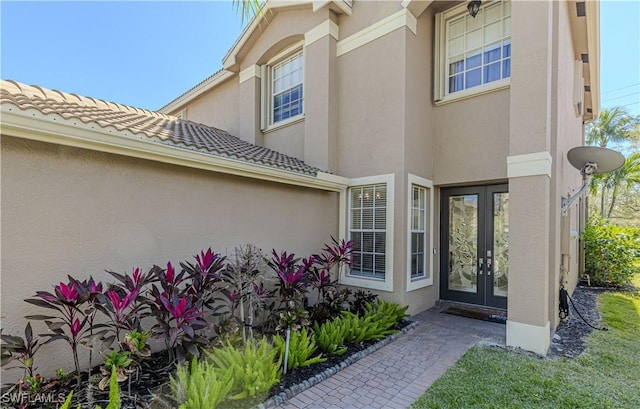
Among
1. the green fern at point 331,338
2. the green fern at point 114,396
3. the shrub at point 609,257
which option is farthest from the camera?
the shrub at point 609,257

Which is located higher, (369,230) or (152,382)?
(369,230)

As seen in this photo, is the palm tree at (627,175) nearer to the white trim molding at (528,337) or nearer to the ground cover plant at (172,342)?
the white trim molding at (528,337)

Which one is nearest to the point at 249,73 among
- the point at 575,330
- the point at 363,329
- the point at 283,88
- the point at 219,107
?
the point at 283,88

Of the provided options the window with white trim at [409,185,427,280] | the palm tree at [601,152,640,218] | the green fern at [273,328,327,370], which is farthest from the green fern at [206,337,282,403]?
the palm tree at [601,152,640,218]

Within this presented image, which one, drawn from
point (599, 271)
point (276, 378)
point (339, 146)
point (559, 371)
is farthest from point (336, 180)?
point (599, 271)

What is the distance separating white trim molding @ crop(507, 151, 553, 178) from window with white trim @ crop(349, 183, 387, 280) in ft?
9.47

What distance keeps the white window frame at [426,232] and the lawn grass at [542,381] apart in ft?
7.56

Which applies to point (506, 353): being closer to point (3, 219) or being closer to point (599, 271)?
point (3, 219)

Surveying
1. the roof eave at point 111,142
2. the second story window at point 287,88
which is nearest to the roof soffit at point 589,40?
the second story window at point 287,88

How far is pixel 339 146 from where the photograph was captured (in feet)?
30.5

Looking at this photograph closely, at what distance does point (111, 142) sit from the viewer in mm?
4820

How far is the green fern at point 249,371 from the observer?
4191 mm

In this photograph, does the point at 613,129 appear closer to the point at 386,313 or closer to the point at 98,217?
the point at 386,313

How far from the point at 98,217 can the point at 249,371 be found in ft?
10.8
